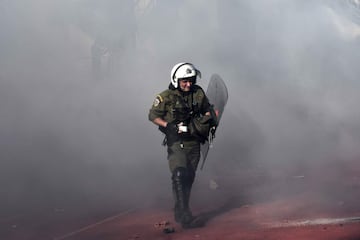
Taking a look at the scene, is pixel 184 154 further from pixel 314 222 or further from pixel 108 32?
pixel 108 32

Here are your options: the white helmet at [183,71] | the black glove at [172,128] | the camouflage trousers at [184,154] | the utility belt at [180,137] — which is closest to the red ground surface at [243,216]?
the camouflage trousers at [184,154]

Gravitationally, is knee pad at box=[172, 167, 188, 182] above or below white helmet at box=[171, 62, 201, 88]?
below

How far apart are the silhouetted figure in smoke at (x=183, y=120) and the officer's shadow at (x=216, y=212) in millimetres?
54

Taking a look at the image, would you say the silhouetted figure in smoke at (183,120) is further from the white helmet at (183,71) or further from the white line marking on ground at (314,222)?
the white line marking on ground at (314,222)

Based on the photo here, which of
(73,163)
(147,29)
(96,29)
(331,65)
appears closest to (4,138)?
(73,163)

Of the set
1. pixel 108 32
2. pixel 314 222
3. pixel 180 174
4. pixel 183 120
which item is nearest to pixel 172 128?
pixel 183 120

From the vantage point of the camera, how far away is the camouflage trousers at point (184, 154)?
23.4 feet

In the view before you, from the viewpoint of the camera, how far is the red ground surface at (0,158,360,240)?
21.0 ft

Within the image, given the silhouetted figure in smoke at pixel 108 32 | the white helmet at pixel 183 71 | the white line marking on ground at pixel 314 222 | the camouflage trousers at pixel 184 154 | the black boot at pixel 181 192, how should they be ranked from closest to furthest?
the white line marking on ground at pixel 314 222
the black boot at pixel 181 192
the white helmet at pixel 183 71
the camouflage trousers at pixel 184 154
the silhouetted figure in smoke at pixel 108 32

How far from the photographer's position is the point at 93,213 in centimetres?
846

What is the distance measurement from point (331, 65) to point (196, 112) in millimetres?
14653

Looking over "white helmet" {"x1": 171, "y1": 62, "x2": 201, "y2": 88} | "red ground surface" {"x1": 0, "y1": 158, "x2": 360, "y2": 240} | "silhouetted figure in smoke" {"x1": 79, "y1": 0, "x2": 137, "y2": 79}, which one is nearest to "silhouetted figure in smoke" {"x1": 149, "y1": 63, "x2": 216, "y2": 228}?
"white helmet" {"x1": 171, "y1": 62, "x2": 201, "y2": 88}

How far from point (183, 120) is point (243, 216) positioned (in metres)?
1.26

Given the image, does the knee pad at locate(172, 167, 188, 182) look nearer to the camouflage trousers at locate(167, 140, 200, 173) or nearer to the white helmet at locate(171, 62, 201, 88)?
the camouflage trousers at locate(167, 140, 200, 173)
